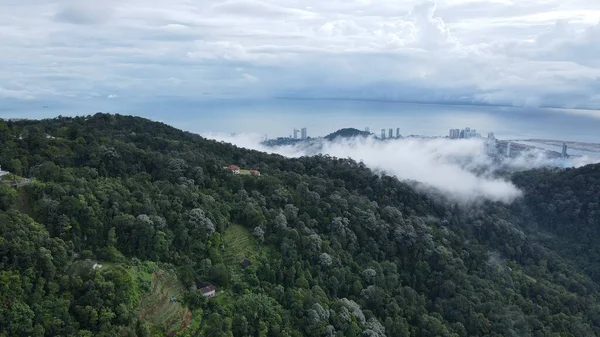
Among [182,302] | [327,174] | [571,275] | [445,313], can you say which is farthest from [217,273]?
[571,275]

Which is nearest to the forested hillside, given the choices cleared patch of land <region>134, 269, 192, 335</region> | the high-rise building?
cleared patch of land <region>134, 269, 192, 335</region>

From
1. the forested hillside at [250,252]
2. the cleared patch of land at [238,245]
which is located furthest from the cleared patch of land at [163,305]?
the cleared patch of land at [238,245]

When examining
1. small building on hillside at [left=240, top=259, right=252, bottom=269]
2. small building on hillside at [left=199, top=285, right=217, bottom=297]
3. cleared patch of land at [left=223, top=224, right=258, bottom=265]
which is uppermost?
cleared patch of land at [left=223, top=224, right=258, bottom=265]

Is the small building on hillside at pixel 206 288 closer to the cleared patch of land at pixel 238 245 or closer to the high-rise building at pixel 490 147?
the cleared patch of land at pixel 238 245

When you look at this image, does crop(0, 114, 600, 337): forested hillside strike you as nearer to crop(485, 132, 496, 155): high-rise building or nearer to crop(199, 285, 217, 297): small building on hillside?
crop(199, 285, 217, 297): small building on hillside

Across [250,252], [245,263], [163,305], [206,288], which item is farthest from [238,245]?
[163,305]

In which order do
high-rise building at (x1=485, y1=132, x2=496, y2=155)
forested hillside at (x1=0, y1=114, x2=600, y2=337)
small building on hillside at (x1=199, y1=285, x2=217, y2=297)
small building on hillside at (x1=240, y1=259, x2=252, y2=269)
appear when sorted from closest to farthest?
forested hillside at (x1=0, y1=114, x2=600, y2=337), small building on hillside at (x1=199, y1=285, x2=217, y2=297), small building on hillside at (x1=240, y1=259, x2=252, y2=269), high-rise building at (x1=485, y1=132, x2=496, y2=155)

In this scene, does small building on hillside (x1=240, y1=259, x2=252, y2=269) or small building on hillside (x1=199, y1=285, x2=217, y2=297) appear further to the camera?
small building on hillside (x1=240, y1=259, x2=252, y2=269)

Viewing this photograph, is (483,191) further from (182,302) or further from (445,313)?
(182,302)
